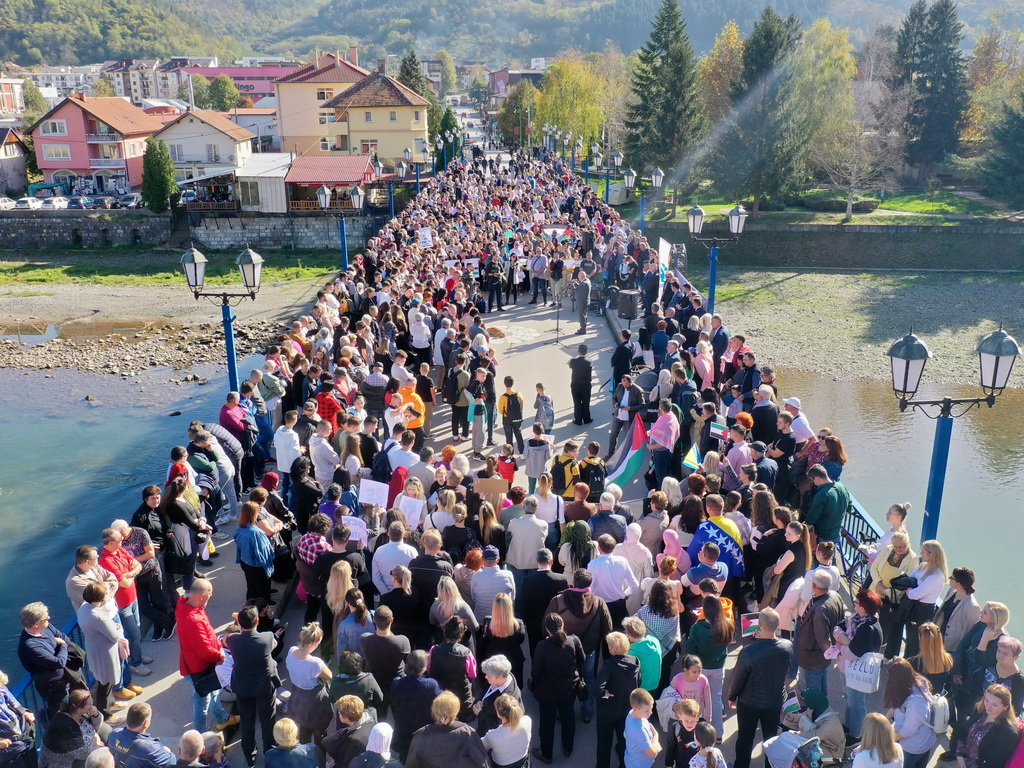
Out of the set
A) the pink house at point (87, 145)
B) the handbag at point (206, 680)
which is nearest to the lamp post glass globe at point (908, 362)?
the handbag at point (206, 680)

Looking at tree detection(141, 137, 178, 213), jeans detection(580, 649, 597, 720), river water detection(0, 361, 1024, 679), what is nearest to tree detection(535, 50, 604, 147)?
tree detection(141, 137, 178, 213)

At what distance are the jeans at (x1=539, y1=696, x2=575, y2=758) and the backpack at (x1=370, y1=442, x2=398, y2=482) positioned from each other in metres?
3.49

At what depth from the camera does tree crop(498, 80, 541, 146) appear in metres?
73.8

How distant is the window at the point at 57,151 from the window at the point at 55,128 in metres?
0.82

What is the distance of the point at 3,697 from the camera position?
17.6ft

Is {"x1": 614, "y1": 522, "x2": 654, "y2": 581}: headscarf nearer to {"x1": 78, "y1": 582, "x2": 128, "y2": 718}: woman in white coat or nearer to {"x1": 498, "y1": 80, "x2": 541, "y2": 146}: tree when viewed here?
{"x1": 78, "y1": 582, "x2": 128, "y2": 718}: woman in white coat

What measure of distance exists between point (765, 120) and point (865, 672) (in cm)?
3789

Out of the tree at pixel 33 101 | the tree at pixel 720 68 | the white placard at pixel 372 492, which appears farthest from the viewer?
the tree at pixel 33 101

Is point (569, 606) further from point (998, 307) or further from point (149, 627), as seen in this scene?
point (998, 307)

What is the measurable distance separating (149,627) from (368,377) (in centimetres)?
460

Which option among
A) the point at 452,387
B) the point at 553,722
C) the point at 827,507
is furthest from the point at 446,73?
the point at 553,722

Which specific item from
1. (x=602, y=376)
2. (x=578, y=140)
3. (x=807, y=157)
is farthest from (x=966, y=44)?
(x=602, y=376)

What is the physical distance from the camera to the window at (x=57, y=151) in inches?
2371

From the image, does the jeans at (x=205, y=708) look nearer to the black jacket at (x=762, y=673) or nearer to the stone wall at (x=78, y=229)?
the black jacket at (x=762, y=673)
